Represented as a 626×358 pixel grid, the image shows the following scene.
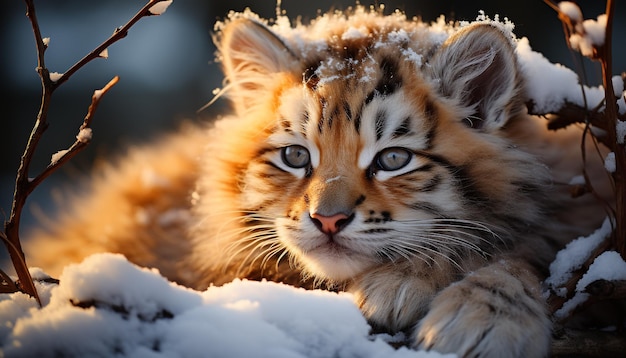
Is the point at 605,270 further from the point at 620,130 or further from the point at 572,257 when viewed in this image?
the point at 620,130

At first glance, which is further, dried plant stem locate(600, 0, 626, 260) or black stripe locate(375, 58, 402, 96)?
black stripe locate(375, 58, 402, 96)

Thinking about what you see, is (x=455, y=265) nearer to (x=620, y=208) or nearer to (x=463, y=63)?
(x=620, y=208)

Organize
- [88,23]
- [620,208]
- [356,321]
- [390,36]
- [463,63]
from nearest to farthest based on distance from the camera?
[356,321], [620,208], [463,63], [390,36], [88,23]

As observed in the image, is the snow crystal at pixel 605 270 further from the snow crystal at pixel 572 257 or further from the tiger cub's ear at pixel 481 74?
the tiger cub's ear at pixel 481 74

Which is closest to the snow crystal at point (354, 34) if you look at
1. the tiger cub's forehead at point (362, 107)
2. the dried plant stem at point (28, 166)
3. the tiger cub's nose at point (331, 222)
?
the tiger cub's forehead at point (362, 107)

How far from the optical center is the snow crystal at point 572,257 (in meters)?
1.29

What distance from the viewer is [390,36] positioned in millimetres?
1590

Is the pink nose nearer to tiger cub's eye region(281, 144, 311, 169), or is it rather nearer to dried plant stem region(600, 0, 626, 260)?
tiger cub's eye region(281, 144, 311, 169)

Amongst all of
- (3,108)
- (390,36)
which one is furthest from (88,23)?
→ (390,36)

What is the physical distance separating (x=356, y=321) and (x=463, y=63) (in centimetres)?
76

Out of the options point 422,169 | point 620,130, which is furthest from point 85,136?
point 620,130

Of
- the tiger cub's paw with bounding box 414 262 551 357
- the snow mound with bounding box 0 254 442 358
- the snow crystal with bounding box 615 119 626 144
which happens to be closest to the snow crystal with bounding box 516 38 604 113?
the snow crystal with bounding box 615 119 626 144

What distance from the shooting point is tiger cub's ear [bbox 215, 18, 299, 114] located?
162cm

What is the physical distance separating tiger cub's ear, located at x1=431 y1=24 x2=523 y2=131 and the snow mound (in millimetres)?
712
